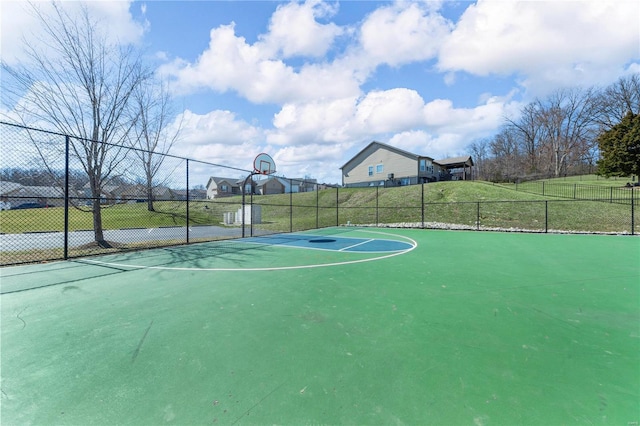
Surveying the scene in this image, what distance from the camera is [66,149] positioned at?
22.1 ft

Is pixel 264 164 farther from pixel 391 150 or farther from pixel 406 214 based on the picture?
pixel 391 150

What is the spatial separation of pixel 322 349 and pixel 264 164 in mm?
12918

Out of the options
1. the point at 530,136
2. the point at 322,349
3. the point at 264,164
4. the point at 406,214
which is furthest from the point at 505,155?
the point at 322,349

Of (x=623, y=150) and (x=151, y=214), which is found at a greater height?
(x=623, y=150)

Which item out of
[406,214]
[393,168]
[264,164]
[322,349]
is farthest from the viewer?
[393,168]

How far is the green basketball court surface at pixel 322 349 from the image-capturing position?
168 centimetres

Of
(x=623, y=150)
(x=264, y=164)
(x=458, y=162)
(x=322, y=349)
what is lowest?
(x=322, y=349)

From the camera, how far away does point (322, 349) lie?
Answer: 2385 millimetres

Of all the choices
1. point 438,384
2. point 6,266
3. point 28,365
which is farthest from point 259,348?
point 6,266

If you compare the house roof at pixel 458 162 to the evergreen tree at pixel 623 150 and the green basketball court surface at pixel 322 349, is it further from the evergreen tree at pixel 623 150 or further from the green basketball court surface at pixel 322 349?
the green basketball court surface at pixel 322 349

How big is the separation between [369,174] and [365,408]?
3901cm

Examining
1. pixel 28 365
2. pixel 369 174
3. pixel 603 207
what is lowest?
pixel 28 365

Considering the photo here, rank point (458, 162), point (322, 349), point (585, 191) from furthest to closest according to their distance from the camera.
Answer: point (458, 162) < point (585, 191) < point (322, 349)

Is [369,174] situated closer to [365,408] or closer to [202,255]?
[202,255]
